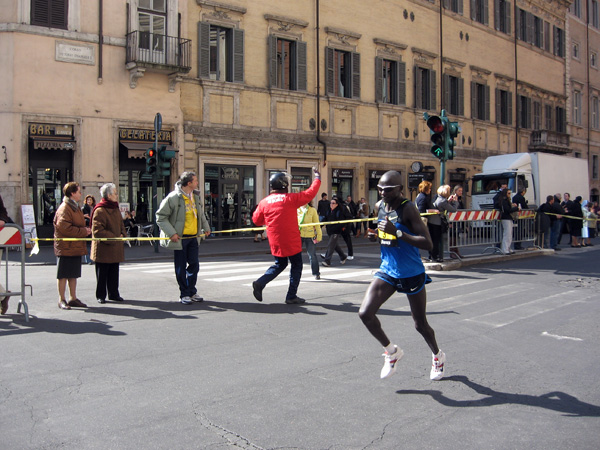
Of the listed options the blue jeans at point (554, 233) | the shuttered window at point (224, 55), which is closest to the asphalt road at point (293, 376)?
the blue jeans at point (554, 233)

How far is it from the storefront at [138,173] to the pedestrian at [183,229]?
13385mm

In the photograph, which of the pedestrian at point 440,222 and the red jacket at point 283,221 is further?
the pedestrian at point 440,222

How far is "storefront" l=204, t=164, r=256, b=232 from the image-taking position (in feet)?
80.1

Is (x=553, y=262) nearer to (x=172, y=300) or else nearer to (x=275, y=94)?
(x=172, y=300)

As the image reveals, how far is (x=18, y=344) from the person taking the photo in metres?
6.46

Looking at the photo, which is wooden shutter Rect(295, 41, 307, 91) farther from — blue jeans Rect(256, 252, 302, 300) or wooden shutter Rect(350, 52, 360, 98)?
blue jeans Rect(256, 252, 302, 300)

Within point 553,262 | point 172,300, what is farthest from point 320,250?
point 172,300

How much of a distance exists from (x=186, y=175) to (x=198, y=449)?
228 inches

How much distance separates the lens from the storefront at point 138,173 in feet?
72.7

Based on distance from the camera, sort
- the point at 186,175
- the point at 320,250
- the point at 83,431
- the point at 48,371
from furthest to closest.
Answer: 1. the point at 320,250
2. the point at 186,175
3. the point at 48,371
4. the point at 83,431

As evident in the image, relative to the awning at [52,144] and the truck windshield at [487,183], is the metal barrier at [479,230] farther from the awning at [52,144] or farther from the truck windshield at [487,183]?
the awning at [52,144]

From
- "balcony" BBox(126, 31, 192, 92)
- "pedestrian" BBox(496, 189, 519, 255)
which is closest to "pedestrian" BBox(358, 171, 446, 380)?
"pedestrian" BBox(496, 189, 519, 255)

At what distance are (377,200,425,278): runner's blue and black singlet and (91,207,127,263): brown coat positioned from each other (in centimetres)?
502

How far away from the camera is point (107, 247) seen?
9023 millimetres
